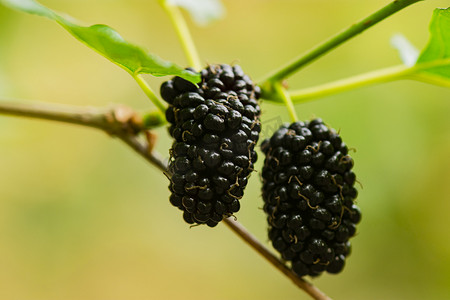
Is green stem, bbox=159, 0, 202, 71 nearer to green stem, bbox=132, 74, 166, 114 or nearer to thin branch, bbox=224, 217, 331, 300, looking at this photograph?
green stem, bbox=132, 74, 166, 114

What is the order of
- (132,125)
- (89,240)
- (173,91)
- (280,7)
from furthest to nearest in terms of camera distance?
(280,7) → (89,240) → (132,125) → (173,91)

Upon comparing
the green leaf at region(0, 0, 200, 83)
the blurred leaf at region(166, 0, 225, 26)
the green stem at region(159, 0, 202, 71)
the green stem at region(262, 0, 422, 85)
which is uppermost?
the blurred leaf at region(166, 0, 225, 26)

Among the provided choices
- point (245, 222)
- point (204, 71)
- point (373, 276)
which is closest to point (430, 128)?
point (373, 276)

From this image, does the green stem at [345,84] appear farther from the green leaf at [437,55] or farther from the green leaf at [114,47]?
the green leaf at [114,47]

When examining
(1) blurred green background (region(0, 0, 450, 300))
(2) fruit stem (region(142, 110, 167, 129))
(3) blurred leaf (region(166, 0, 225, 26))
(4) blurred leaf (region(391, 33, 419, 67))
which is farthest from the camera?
(1) blurred green background (region(0, 0, 450, 300))

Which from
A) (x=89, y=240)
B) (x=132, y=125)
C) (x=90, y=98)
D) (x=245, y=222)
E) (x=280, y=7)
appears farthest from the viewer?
(x=280, y=7)

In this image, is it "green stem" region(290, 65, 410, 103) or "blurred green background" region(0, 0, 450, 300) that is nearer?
"green stem" region(290, 65, 410, 103)

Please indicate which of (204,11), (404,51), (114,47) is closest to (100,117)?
(114,47)

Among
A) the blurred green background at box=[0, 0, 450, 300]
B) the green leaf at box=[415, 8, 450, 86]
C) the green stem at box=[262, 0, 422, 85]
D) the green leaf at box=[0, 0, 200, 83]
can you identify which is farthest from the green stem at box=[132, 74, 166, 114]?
the blurred green background at box=[0, 0, 450, 300]

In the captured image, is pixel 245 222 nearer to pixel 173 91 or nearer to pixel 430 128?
pixel 430 128
